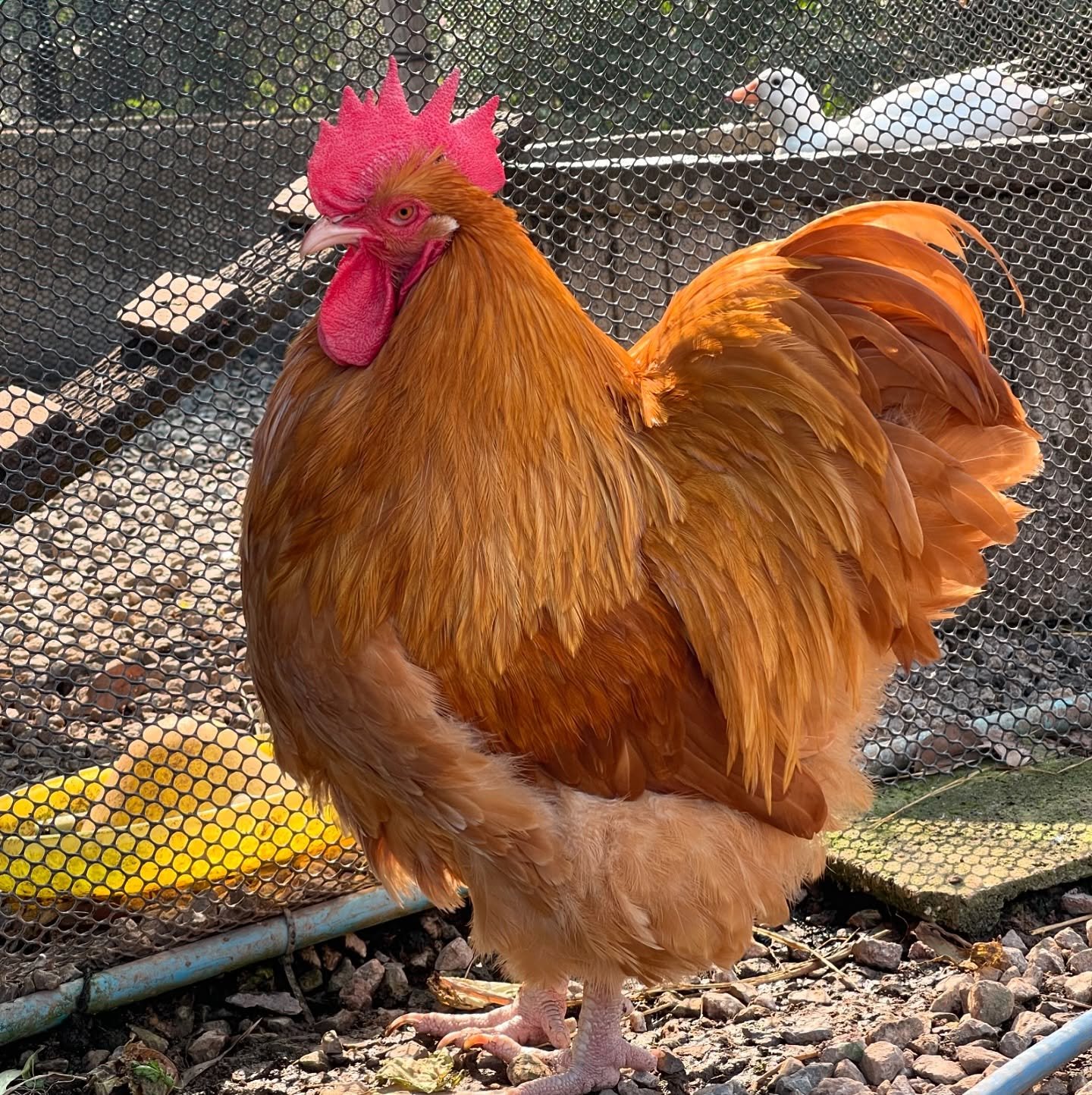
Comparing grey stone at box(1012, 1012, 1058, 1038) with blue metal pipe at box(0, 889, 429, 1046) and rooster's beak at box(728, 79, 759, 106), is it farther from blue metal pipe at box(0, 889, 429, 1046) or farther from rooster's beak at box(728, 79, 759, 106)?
rooster's beak at box(728, 79, 759, 106)

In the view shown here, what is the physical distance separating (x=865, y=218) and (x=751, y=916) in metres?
1.66

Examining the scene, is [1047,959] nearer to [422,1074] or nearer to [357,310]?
[422,1074]

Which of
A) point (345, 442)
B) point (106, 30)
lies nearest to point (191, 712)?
point (345, 442)

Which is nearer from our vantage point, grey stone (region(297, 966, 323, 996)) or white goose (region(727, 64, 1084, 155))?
grey stone (region(297, 966, 323, 996))

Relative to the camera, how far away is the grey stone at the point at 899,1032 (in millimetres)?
2957

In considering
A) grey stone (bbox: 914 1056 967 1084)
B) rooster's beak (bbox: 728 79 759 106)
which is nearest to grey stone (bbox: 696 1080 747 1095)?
grey stone (bbox: 914 1056 967 1084)

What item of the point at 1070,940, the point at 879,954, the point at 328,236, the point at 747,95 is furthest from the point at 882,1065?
the point at 747,95

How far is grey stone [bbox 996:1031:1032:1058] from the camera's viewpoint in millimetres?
2809

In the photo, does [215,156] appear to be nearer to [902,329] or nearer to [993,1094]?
[902,329]

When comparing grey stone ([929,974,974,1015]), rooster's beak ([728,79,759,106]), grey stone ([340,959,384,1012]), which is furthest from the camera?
rooster's beak ([728,79,759,106])

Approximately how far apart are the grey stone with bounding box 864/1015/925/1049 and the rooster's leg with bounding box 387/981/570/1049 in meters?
0.78

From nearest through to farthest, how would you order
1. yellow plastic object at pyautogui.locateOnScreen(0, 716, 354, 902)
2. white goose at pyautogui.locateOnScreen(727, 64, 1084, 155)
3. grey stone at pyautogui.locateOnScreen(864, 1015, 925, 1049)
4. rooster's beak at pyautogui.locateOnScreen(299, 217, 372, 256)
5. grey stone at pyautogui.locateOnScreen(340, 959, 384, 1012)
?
rooster's beak at pyautogui.locateOnScreen(299, 217, 372, 256) < grey stone at pyautogui.locateOnScreen(864, 1015, 925, 1049) < yellow plastic object at pyautogui.locateOnScreen(0, 716, 354, 902) < grey stone at pyautogui.locateOnScreen(340, 959, 384, 1012) < white goose at pyautogui.locateOnScreen(727, 64, 1084, 155)

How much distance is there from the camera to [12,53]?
299cm

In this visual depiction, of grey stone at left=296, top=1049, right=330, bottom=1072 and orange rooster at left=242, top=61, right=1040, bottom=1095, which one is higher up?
orange rooster at left=242, top=61, right=1040, bottom=1095
